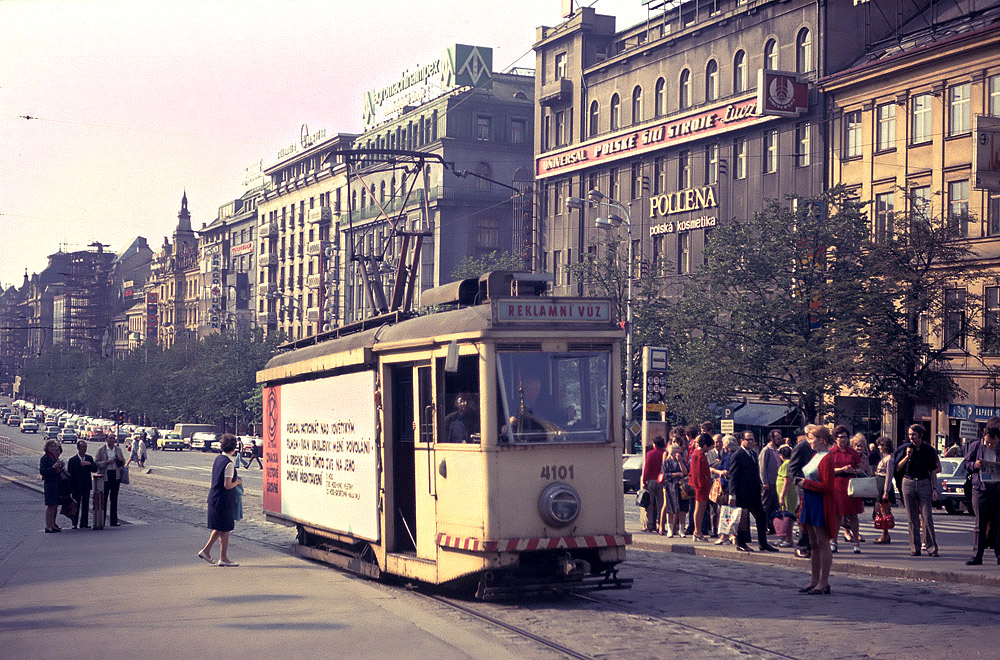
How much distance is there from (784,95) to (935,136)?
6598 mm

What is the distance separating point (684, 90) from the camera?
53.8m

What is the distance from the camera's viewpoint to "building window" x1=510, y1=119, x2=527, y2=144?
83125 millimetres

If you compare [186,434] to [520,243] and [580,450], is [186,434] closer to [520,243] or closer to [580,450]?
[520,243]

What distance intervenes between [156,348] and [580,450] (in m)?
110

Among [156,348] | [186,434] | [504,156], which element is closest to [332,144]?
[504,156]

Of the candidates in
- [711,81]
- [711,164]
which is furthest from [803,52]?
[711,164]

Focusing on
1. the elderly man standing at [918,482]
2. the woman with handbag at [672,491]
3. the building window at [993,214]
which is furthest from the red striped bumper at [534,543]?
the building window at [993,214]

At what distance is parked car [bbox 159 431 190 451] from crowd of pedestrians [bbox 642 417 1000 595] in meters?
66.8

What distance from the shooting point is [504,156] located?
3246 inches

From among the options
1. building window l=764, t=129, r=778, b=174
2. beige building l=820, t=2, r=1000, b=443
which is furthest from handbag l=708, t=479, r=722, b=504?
building window l=764, t=129, r=778, b=174

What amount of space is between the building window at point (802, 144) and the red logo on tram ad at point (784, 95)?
749 millimetres

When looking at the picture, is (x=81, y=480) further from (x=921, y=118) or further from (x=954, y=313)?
(x=921, y=118)

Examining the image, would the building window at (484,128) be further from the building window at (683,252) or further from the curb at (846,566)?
the curb at (846,566)

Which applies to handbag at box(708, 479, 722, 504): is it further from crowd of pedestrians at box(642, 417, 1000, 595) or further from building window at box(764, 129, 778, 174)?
building window at box(764, 129, 778, 174)
